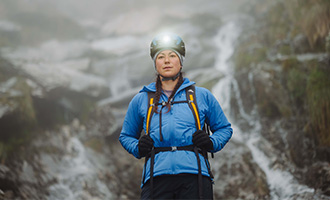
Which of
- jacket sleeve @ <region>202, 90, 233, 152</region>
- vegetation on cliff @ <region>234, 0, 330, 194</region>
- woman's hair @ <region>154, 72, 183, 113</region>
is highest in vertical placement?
vegetation on cliff @ <region>234, 0, 330, 194</region>

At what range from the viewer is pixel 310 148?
19.2ft

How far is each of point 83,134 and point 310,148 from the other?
875 cm

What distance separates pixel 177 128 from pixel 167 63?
768mm

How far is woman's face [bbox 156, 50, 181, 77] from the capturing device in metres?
2.65

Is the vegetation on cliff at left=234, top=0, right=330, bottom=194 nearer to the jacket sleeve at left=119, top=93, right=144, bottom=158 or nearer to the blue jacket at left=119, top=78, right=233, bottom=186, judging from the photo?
the blue jacket at left=119, top=78, right=233, bottom=186

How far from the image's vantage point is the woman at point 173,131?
7.18 ft

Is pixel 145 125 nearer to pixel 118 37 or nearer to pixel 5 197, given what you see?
pixel 5 197

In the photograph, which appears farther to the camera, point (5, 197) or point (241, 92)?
point (241, 92)

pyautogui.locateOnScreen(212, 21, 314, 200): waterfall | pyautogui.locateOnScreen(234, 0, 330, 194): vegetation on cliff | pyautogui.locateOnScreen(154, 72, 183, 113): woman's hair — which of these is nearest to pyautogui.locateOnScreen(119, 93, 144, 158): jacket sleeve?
pyautogui.locateOnScreen(154, 72, 183, 113): woman's hair

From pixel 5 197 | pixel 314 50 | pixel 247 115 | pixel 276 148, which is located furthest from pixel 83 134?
pixel 314 50

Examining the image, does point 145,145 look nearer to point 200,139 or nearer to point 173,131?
point 173,131

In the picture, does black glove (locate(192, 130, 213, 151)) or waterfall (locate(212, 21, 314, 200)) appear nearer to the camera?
black glove (locate(192, 130, 213, 151))

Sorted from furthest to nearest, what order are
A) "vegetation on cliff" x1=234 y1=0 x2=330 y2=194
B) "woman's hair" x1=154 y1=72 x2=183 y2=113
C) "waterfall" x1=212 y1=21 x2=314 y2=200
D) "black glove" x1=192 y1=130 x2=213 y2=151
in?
"waterfall" x1=212 y1=21 x2=314 y2=200, "vegetation on cliff" x1=234 y1=0 x2=330 y2=194, "woman's hair" x1=154 y1=72 x2=183 y2=113, "black glove" x1=192 y1=130 x2=213 y2=151

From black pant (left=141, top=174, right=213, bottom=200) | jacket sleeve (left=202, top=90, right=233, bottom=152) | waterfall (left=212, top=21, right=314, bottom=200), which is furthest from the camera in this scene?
waterfall (left=212, top=21, right=314, bottom=200)
